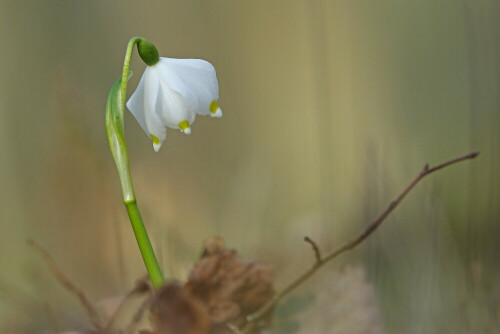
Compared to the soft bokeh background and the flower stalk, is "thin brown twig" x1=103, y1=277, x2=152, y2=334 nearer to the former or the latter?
the flower stalk

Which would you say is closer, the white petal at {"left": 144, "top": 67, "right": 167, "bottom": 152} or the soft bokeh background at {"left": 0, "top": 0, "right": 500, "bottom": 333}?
the white petal at {"left": 144, "top": 67, "right": 167, "bottom": 152}

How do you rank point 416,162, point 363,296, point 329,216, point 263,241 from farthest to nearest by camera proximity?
point 416,162 → point 329,216 → point 263,241 → point 363,296

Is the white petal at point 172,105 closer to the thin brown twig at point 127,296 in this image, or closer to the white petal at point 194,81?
the white petal at point 194,81

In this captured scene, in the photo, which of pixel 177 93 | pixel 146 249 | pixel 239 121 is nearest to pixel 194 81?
pixel 177 93

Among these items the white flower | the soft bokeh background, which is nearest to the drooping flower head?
the white flower

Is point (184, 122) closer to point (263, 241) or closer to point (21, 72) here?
point (263, 241)

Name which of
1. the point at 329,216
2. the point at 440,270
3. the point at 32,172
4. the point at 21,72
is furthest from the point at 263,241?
the point at 21,72

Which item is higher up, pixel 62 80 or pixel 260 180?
pixel 62 80

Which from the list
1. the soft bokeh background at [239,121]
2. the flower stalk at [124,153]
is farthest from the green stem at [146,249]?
the soft bokeh background at [239,121]
